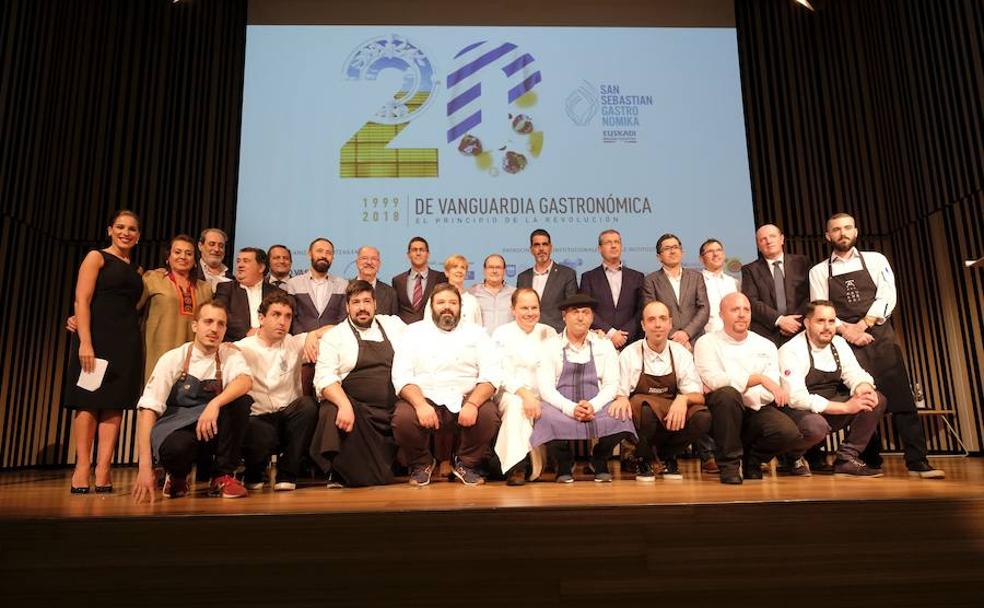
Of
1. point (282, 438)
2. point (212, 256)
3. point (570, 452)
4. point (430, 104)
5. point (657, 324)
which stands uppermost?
point (430, 104)

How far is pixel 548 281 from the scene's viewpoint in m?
4.80

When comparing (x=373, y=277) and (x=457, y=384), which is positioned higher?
(x=373, y=277)

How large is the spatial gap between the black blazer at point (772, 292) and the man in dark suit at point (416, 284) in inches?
79.8

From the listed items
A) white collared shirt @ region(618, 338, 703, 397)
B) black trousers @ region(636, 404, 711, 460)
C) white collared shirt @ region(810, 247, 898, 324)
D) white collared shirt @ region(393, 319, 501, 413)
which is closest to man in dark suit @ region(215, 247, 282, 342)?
white collared shirt @ region(393, 319, 501, 413)

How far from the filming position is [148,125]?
20.2 ft

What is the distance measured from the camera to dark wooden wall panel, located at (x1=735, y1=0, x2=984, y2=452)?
18.5 feet

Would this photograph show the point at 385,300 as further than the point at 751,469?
Yes

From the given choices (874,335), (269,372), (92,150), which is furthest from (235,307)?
(874,335)

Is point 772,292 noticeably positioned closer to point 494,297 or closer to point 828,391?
point 828,391

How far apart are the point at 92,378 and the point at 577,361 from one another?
2.41 metres

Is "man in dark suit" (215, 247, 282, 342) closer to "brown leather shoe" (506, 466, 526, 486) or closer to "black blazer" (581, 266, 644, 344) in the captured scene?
"brown leather shoe" (506, 466, 526, 486)

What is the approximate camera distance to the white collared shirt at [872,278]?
12.8ft

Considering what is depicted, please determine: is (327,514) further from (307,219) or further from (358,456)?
(307,219)

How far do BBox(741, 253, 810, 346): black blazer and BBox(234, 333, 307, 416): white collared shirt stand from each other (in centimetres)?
279
